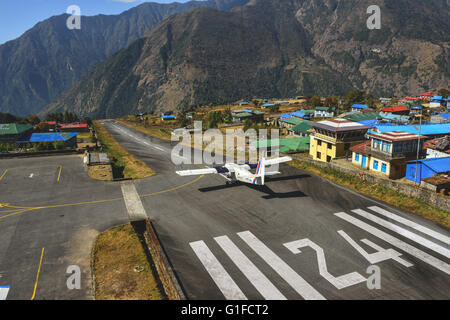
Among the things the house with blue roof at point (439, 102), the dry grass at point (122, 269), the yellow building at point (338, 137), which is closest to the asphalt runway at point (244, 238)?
the dry grass at point (122, 269)

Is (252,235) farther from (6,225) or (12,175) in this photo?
(12,175)

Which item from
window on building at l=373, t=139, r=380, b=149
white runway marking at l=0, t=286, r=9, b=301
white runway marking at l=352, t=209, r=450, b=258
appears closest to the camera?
white runway marking at l=0, t=286, r=9, b=301

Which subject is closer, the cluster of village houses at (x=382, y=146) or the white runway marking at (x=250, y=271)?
the white runway marking at (x=250, y=271)

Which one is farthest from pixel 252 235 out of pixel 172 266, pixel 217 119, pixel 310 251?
pixel 217 119

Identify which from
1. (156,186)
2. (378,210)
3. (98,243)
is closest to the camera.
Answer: (98,243)

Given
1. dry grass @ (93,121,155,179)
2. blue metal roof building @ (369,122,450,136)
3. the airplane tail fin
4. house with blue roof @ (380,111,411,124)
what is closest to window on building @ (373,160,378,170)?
blue metal roof building @ (369,122,450,136)

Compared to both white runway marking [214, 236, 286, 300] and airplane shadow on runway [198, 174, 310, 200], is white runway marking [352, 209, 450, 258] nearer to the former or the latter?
airplane shadow on runway [198, 174, 310, 200]

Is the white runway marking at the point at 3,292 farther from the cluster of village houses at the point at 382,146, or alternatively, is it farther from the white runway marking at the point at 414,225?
the cluster of village houses at the point at 382,146
